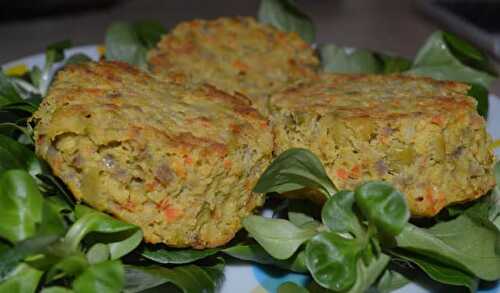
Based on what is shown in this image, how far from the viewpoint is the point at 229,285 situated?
178cm

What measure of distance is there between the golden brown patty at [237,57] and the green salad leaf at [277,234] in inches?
25.1

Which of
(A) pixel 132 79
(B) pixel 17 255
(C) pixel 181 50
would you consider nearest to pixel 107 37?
(C) pixel 181 50

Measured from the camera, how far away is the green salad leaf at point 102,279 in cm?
150

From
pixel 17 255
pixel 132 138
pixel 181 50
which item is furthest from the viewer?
pixel 181 50

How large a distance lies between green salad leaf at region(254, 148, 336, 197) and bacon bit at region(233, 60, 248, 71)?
833mm

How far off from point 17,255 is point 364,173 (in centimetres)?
95

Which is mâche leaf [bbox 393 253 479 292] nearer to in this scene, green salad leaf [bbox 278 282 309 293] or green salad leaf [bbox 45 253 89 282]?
green salad leaf [bbox 278 282 309 293]

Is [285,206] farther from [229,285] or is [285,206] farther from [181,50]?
[181,50]

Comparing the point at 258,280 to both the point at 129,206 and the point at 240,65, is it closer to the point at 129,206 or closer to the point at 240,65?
the point at 129,206

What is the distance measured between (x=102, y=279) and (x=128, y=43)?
4.95 ft

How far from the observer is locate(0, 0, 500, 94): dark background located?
5156 mm

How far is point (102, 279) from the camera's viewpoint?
1.52 m

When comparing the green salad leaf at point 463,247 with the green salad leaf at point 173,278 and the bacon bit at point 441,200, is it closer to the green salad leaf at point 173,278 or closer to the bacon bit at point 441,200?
the bacon bit at point 441,200

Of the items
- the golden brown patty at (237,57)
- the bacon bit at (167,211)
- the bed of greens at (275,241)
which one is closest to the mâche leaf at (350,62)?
the golden brown patty at (237,57)
